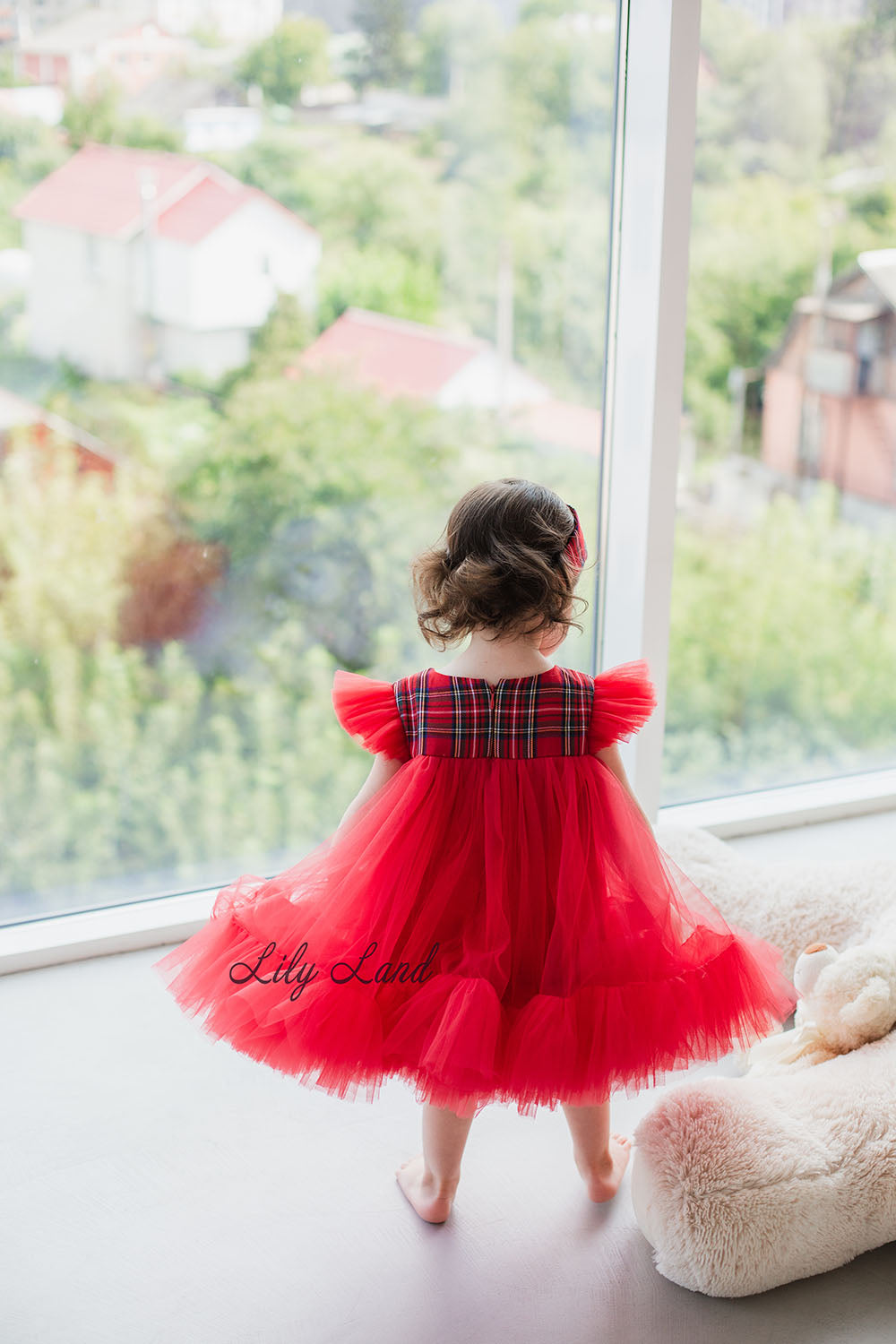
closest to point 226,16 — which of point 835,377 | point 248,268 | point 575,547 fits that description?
point 248,268

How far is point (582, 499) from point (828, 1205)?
3.75 feet

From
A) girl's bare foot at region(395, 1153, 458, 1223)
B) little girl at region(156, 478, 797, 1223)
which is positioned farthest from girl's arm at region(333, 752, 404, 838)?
girl's bare foot at region(395, 1153, 458, 1223)

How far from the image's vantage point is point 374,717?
4.05ft

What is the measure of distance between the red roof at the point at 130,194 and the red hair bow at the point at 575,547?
779 mm

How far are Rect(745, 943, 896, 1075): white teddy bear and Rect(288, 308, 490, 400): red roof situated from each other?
101 centimetres

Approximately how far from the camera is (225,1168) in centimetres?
135

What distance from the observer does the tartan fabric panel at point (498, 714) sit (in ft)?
3.92

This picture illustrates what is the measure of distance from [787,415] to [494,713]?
3.91 feet

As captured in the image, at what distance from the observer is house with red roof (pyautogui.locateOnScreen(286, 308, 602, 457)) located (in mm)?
1773

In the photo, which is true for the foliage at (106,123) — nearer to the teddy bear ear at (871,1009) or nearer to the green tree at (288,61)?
the green tree at (288,61)

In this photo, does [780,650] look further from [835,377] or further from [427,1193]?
[427,1193]

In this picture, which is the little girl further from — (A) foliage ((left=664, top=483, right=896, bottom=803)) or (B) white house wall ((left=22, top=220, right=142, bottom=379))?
(A) foliage ((left=664, top=483, right=896, bottom=803))

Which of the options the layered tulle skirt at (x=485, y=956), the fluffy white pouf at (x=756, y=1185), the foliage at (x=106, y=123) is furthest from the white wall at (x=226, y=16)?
the fluffy white pouf at (x=756, y=1185)

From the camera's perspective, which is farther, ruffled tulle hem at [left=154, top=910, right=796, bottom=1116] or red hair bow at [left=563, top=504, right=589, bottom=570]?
red hair bow at [left=563, top=504, right=589, bottom=570]
